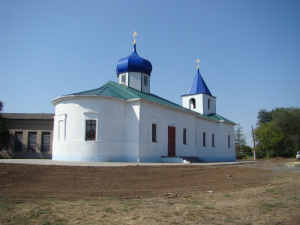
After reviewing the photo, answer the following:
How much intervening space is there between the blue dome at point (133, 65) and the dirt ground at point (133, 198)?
14627 millimetres

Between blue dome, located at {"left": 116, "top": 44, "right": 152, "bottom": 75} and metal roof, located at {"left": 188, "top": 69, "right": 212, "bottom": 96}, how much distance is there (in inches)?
378

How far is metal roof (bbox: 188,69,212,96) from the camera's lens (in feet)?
111

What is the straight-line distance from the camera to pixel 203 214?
20.3 feet

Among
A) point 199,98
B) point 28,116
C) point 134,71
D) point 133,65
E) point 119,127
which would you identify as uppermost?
point 133,65

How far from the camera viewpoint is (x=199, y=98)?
110 ft

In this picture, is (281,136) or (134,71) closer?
(134,71)

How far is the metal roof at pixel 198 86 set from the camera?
33.9 m

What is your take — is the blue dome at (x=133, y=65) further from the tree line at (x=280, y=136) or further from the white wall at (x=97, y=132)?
the tree line at (x=280, y=136)

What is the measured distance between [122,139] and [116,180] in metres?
9.85

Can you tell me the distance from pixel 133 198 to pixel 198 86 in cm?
2752

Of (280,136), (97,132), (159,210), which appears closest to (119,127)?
(97,132)

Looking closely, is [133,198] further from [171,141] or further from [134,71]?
[134,71]

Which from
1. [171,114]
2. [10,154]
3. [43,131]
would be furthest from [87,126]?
[10,154]

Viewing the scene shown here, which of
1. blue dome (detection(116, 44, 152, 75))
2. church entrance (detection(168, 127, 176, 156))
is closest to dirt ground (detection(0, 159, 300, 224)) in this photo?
church entrance (detection(168, 127, 176, 156))
